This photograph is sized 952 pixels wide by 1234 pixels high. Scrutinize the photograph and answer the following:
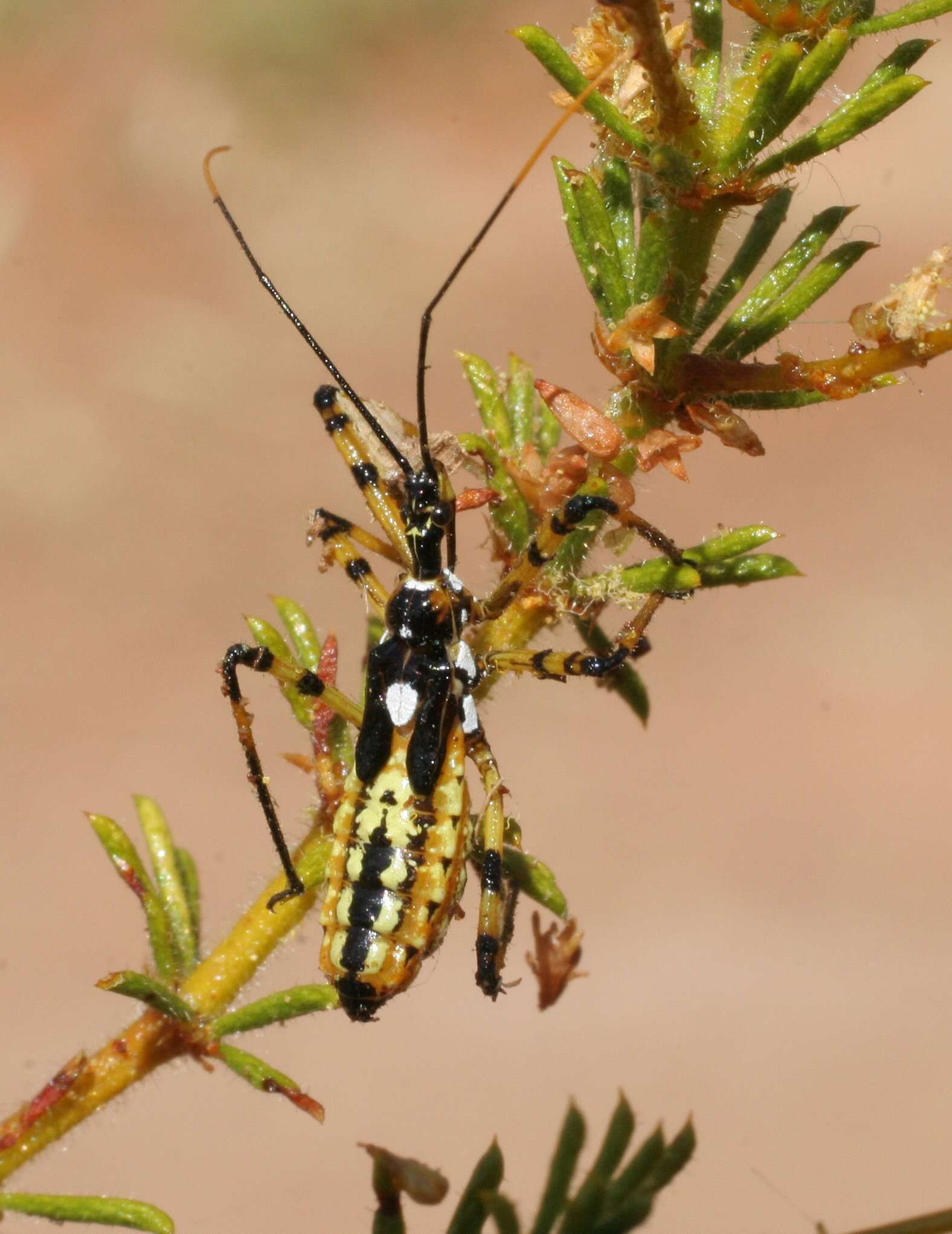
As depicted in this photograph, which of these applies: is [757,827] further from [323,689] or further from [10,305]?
[10,305]

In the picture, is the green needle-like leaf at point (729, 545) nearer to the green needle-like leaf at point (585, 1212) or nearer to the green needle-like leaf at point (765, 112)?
the green needle-like leaf at point (765, 112)

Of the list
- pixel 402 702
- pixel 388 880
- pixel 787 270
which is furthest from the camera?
pixel 402 702

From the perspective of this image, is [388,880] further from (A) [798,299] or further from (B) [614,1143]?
(A) [798,299]

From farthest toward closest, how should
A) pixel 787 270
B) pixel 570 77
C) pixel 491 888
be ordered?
pixel 491 888
pixel 787 270
pixel 570 77

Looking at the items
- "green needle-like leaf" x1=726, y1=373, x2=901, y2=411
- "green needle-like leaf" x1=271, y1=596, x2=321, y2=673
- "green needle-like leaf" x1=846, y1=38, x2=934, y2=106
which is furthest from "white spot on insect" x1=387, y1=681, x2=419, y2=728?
"green needle-like leaf" x1=846, y1=38, x2=934, y2=106

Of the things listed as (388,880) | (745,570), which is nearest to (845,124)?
(745,570)

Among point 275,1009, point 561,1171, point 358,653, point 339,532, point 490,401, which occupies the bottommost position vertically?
point 561,1171

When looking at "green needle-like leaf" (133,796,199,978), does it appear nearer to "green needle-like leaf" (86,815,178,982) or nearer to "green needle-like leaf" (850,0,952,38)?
"green needle-like leaf" (86,815,178,982)
